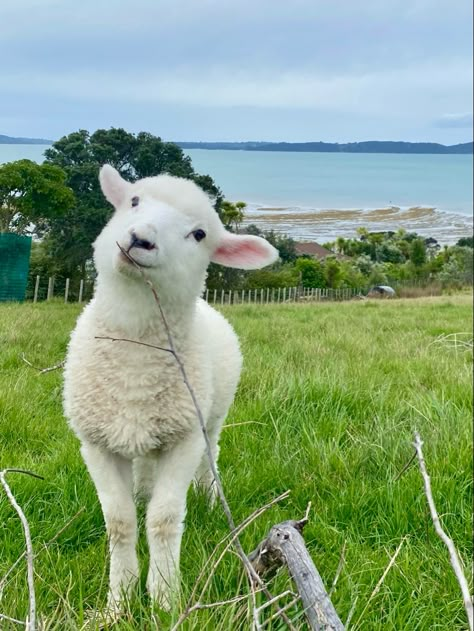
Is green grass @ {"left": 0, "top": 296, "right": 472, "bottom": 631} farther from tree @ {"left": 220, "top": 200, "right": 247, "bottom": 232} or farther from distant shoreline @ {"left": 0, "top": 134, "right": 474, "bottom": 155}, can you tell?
distant shoreline @ {"left": 0, "top": 134, "right": 474, "bottom": 155}

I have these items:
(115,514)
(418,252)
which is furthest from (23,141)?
(418,252)

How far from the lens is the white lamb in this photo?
1.42m

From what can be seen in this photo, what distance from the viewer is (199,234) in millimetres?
1411

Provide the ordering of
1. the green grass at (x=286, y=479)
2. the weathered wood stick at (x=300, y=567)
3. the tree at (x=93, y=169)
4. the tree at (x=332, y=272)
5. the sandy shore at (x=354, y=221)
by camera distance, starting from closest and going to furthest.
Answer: the weathered wood stick at (x=300, y=567) → the green grass at (x=286, y=479) → the tree at (x=93, y=169) → the sandy shore at (x=354, y=221) → the tree at (x=332, y=272)

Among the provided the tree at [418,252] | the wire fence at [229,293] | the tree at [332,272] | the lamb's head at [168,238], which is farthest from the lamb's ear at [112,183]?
the tree at [418,252]

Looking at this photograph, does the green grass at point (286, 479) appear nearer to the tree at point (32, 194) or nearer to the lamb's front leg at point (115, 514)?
the lamb's front leg at point (115, 514)

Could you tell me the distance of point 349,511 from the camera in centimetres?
196

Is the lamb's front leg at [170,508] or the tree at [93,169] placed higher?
the tree at [93,169]

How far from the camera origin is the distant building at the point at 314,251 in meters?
2.10

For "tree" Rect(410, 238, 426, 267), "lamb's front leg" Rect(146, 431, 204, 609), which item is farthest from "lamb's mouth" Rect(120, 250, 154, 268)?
"tree" Rect(410, 238, 426, 267)

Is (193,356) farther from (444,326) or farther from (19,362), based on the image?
(444,326)

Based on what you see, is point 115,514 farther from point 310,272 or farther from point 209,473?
point 310,272

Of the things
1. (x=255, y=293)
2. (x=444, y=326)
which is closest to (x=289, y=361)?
(x=255, y=293)

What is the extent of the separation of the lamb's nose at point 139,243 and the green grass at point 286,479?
2.12 ft
